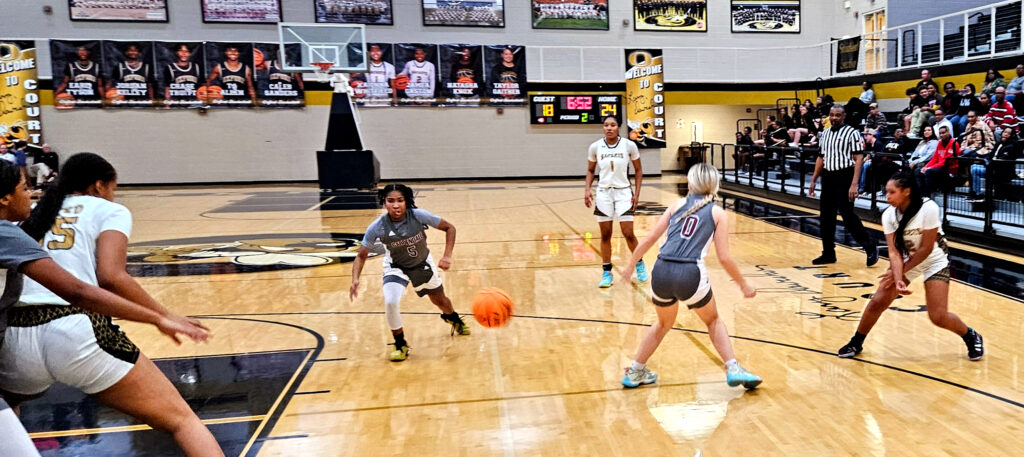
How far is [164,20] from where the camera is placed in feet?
76.1

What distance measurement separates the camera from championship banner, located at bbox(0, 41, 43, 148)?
2261 cm

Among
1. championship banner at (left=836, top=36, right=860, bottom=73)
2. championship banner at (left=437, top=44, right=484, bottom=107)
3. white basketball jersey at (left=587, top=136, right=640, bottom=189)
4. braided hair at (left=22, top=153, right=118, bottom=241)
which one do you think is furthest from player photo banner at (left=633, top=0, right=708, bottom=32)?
braided hair at (left=22, top=153, right=118, bottom=241)

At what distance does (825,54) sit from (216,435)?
84.6ft

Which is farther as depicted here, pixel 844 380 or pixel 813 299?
pixel 813 299

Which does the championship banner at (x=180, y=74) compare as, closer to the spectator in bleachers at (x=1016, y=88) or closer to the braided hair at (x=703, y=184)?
the spectator in bleachers at (x=1016, y=88)

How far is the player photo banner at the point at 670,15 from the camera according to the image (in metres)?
25.5

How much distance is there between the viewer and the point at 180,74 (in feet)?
76.2

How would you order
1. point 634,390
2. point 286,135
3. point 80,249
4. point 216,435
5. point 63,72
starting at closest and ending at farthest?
point 80,249 < point 216,435 < point 634,390 < point 63,72 < point 286,135

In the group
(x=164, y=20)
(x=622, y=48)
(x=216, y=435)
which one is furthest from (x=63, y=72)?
(x=216, y=435)

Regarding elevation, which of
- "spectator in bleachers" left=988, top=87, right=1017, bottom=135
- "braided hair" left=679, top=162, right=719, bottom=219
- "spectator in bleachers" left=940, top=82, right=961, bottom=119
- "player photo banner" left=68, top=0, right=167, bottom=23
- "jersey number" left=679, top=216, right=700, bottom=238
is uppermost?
"player photo banner" left=68, top=0, right=167, bottom=23

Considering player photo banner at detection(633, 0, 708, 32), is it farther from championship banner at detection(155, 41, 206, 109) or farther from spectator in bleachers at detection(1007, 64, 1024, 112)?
championship banner at detection(155, 41, 206, 109)

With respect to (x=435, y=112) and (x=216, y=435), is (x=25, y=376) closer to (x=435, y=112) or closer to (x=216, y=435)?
(x=216, y=435)

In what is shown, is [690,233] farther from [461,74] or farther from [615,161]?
[461,74]

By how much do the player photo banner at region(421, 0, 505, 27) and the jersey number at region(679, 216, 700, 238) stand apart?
2150cm
